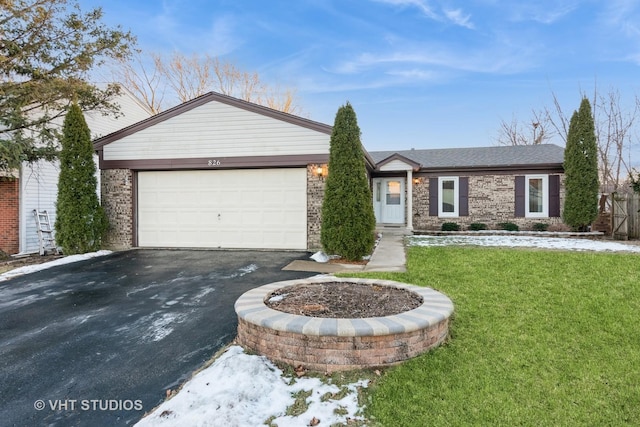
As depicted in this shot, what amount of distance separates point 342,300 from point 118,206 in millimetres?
8900

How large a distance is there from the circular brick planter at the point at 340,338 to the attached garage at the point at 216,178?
20.5ft

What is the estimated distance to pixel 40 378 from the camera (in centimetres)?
306

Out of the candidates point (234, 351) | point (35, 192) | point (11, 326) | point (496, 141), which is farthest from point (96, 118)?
point (496, 141)

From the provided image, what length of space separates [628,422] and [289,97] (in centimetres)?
2576

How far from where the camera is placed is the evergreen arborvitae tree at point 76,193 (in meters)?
9.26

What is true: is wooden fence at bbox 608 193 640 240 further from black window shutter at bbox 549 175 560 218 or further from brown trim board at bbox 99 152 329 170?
brown trim board at bbox 99 152 329 170

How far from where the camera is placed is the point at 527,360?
10.7 feet

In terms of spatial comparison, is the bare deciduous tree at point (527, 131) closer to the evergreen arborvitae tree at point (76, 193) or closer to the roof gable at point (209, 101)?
the roof gable at point (209, 101)

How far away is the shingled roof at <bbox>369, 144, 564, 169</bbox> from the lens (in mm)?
14318

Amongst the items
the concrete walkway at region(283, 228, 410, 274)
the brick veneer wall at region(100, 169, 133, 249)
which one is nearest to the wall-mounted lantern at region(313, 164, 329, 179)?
the concrete walkway at region(283, 228, 410, 274)

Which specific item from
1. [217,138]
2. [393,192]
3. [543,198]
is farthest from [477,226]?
[217,138]

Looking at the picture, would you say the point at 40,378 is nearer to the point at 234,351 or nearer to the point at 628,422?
the point at 234,351

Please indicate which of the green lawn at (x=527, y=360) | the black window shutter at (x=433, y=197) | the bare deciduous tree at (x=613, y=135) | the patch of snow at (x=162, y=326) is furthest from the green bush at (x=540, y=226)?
the patch of snow at (x=162, y=326)

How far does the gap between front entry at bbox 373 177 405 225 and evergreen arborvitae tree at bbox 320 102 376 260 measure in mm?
7353
